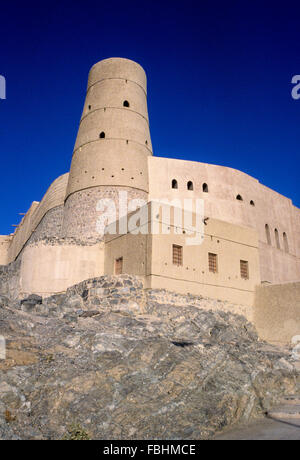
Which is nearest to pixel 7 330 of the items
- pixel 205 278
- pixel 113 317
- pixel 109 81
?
pixel 113 317

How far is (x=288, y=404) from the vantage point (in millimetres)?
8484

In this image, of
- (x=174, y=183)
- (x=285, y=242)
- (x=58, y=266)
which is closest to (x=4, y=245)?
(x=174, y=183)

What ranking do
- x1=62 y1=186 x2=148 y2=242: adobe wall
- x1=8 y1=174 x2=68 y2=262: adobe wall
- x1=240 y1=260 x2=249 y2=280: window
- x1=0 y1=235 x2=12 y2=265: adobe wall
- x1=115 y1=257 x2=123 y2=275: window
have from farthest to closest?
x1=0 y1=235 x2=12 y2=265: adobe wall
x1=8 y1=174 x2=68 y2=262: adobe wall
x1=62 y1=186 x2=148 y2=242: adobe wall
x1=240 y1=260 x2=249 y2=280: window
x1=115 y1=257 x2=123 y2=275: window

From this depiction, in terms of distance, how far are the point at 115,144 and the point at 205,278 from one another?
27.7 ft

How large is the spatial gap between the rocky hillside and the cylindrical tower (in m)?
7.54

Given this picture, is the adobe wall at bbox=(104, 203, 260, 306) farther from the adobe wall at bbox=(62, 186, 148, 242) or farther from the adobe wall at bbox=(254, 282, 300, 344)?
the adobe wall at bbox=(62, 186, 148, 242)

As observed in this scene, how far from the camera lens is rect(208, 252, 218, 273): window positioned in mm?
14666

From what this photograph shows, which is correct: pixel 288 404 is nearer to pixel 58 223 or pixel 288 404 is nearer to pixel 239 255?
pixel 239 255

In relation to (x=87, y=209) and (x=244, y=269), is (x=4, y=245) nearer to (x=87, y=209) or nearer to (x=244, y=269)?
(x=87, y=209)

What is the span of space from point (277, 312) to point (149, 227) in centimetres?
591

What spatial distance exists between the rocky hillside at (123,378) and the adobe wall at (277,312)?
9.96 feet

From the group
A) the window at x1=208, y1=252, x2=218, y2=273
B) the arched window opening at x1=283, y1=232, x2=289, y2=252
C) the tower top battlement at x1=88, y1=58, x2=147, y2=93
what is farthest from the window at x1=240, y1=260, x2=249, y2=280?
the tower top battlement at x1=88, y1=58, x2=147, y2=93

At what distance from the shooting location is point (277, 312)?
14906 mm

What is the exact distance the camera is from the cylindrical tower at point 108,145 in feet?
60.5
